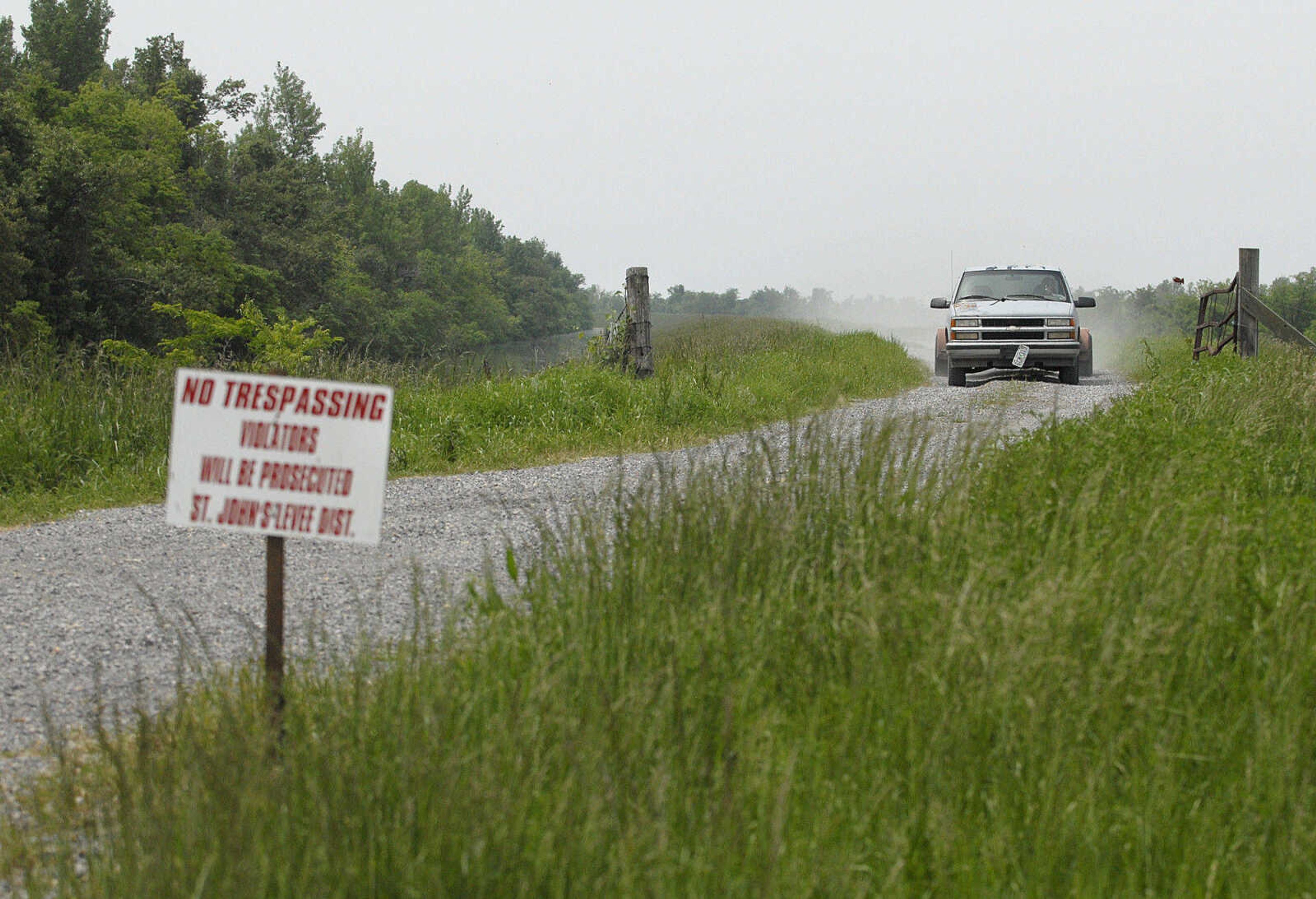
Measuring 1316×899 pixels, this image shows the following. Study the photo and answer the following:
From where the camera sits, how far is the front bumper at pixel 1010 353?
18.4 m

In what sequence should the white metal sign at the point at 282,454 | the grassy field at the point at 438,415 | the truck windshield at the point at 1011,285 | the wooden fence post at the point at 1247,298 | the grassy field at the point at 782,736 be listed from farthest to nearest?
the truck windshield at the point at 1011,285 → the wooden fence post at the point at 1247,298 → the grassy field at the point at 438,415 → the white metal sign at the point at 282,454 → the grassy field at the point at 782,736

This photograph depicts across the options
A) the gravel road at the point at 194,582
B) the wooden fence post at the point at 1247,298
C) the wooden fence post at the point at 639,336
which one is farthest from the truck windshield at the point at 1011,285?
the gravel road at the point at 194,582

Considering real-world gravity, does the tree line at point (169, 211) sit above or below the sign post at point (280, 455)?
above

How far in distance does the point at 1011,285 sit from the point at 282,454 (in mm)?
17585

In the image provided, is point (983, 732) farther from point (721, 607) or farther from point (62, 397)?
point (62, 397)

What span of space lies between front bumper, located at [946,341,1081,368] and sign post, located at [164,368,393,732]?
16122mm

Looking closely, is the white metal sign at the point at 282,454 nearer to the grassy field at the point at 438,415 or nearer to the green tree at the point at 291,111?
the grassy field at the point at 438,415

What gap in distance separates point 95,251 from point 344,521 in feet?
136

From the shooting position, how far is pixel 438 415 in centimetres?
1175

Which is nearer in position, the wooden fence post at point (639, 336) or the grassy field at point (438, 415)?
the grassy field at point (438, 415)

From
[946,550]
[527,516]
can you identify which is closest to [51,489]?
[527,516]

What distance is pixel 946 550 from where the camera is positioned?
185 inches

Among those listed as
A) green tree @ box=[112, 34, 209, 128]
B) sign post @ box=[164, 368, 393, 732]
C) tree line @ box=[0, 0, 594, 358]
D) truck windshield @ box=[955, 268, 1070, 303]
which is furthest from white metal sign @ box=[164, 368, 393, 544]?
green tree @ box=[112, 34, 209, 128]

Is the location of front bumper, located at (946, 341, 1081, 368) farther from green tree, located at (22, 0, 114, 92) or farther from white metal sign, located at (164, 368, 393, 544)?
green tree, located at (22, 0, 114, 92)
